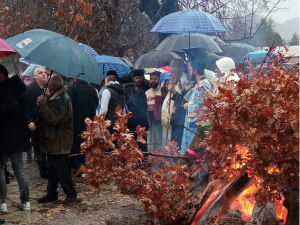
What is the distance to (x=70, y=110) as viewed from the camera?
20.2ft

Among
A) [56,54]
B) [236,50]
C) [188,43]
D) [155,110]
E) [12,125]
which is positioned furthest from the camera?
[236,50]

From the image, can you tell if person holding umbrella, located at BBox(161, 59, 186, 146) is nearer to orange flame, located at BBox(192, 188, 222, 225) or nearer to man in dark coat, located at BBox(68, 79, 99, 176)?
man in dark coat, located at BBox(68, 79, 99, 176)

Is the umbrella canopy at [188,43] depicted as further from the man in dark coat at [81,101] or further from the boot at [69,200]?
the boot at [69,200]

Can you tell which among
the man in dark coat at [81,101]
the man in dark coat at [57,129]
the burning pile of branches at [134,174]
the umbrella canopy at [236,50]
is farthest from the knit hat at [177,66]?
the umbrella canopy at [236,50]

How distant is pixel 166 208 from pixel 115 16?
31.5ft

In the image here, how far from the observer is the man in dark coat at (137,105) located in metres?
8.01

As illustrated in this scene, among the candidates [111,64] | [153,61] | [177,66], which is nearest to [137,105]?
[177,66]

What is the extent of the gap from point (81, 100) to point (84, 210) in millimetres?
2275

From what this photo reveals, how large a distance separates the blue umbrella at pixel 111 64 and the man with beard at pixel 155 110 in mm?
1519

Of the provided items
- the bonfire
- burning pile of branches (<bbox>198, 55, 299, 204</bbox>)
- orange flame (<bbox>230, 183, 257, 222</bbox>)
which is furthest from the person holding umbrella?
burning pile of branches (<bbox>198, 55, 299, 204</bbox>)

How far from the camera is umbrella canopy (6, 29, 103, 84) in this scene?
561 cm

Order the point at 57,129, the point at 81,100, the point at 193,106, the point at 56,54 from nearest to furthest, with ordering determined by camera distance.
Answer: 1. the point at 56,54
2. the point at 57,129
3. the point at 193,106
4. the point at 81,100

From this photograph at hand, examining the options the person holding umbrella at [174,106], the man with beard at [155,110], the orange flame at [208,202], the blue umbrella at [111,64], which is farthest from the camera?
the blue umbrella at [111,64]

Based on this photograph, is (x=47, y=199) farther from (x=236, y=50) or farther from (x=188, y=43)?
(x=236, y=50)
